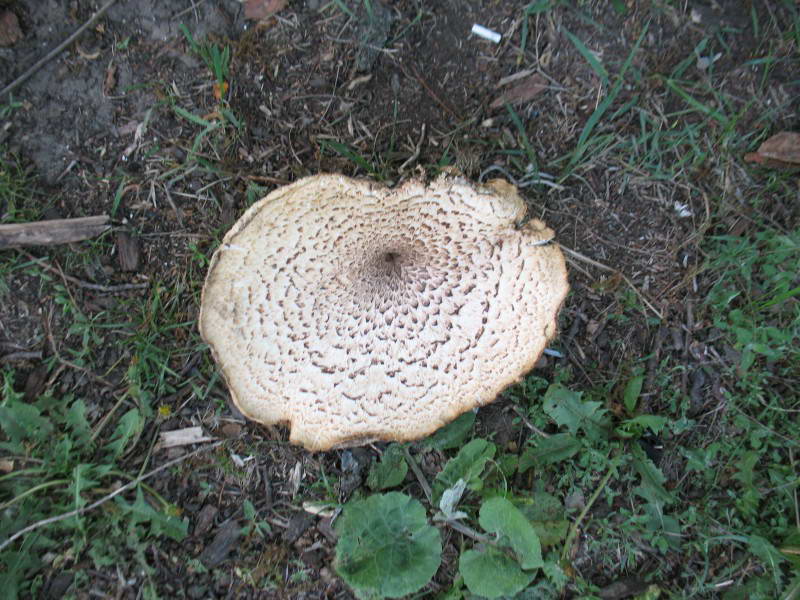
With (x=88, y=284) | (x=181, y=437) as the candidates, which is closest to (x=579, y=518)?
(x=181, y=437)

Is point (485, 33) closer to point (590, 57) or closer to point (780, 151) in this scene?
point (590, 57)

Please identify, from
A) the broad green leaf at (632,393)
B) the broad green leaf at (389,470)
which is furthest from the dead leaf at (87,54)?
the broad green leaf at (632,393)

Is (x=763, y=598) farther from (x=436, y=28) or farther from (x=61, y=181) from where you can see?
(x=61, y=181)

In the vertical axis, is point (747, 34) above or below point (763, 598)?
above

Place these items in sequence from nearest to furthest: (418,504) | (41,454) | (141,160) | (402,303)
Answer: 1. (402,303)
2. (418,504)
3. (41,454)
4. (141,160)

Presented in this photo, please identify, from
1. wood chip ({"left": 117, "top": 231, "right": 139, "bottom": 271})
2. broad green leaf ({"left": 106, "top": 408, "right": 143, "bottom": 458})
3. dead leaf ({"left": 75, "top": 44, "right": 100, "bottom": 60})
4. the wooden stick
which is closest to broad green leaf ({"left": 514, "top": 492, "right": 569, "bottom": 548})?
broad green leaf ({"left": 106, "top": 408, "right": 143, "bottom": 458})

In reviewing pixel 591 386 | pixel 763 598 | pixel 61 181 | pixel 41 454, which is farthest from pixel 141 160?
pixel 763 598
